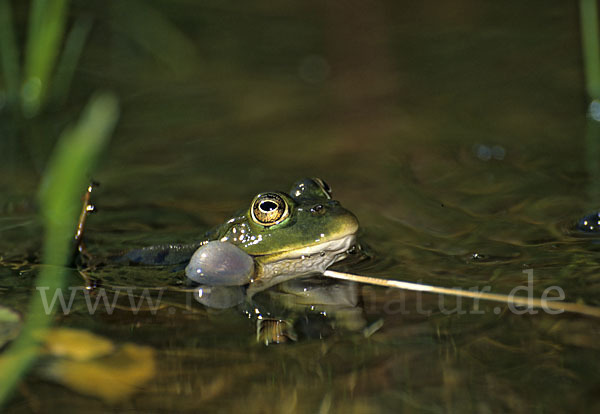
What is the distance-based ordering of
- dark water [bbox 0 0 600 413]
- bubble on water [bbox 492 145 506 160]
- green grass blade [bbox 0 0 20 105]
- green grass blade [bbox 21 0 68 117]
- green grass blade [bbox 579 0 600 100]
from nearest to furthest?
dark water [bbox 0 0 600 413] → bubble on water [bbox 492 145 506 160] → green grass blade [bbox 579 0 600 100] → green grass blade [bbox 21 0 68 117] → green grass blade [bbox 0 0 20 105]

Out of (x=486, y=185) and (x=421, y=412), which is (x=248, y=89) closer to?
(x=486, y=185)

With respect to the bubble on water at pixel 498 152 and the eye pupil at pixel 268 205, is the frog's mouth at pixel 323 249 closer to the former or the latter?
the eye pupil at pixel 268 205

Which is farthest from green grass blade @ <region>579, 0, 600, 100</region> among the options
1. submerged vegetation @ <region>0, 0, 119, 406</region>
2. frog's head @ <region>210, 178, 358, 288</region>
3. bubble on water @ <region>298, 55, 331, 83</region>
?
submerged vegetation @ <region>0, 0, 119, 406</region>

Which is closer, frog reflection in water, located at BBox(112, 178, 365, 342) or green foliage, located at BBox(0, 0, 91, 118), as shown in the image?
frog reflection in water, located at BBox(112, 178, 365, 342)

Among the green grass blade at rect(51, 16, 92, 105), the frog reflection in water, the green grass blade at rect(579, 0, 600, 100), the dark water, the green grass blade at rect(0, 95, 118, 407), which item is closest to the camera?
the green grass blade at rect(0, 95, 118, 407)

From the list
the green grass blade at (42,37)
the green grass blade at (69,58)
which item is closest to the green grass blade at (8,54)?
the green grass blade at (42,37)

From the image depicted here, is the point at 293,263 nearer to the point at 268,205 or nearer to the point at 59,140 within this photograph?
the point at 268,205

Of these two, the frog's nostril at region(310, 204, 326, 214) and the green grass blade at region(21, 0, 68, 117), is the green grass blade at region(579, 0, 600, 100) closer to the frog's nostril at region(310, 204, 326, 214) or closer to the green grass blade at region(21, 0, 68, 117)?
the frog's nostril at region(310, 204, 326, 214)

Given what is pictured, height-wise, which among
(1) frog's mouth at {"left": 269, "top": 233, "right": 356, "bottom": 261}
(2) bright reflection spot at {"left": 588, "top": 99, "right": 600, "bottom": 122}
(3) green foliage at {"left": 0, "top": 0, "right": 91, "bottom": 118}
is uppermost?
Result: (3) green foliage at {"left": 0, "top": 0, "right": 91, "bottom": 118}
